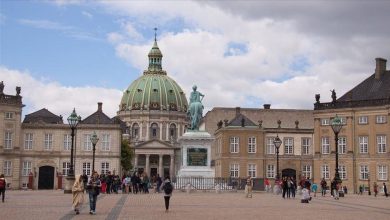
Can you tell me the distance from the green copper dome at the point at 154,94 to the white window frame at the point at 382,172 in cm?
9853

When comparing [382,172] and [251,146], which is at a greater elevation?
[251,146]

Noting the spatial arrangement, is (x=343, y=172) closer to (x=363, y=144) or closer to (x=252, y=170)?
(x=363, y=144)

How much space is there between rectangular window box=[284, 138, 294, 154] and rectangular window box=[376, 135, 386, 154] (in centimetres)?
1964

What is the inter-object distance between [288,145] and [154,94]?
8173cm

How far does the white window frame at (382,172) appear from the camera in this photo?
65.1 m

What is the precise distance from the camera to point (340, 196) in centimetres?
4150

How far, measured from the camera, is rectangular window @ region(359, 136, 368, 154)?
6706cm

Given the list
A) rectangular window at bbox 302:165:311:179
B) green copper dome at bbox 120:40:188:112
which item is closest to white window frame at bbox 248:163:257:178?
rectangular window at bbox 302:165:311:179

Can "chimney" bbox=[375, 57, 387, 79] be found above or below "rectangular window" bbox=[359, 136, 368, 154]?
above

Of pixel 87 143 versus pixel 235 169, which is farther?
pixel 235 169

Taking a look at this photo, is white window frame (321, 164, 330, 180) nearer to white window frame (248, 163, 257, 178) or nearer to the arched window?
white window frame (248, 163, 257, 178)

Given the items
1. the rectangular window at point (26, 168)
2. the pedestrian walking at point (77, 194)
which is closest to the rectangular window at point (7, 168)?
the rectangular window at point (26, 168)

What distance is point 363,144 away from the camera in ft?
221

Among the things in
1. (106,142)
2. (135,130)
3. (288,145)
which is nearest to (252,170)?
(288,145)
